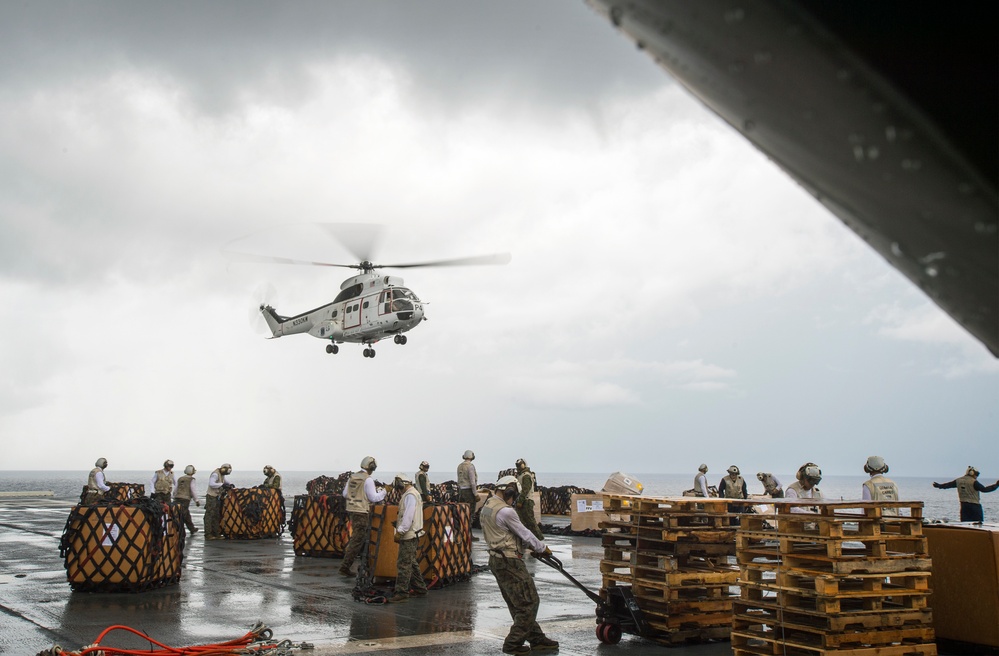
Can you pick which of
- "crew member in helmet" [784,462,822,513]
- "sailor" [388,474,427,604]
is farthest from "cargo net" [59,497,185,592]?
"crew member in helmet" [784,462,822,513]

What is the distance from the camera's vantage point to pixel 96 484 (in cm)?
2030

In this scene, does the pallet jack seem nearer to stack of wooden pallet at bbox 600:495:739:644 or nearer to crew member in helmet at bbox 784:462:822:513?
stack of wooden pallet at bbox 600:495:739:644

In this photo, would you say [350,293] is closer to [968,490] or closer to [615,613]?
[968,490]

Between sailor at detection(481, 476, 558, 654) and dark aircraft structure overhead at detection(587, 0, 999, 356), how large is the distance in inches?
298

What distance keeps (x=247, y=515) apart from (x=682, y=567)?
15.1m

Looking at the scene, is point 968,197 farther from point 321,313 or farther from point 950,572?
point 321,313

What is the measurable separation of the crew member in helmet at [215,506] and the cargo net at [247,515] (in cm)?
12

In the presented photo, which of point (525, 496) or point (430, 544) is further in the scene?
point (525, 496)

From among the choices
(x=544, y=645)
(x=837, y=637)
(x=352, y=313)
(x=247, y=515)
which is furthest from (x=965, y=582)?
(x=352, y=313)

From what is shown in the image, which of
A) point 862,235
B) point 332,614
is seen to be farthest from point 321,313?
point 862,235

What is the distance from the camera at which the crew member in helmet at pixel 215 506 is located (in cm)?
2098

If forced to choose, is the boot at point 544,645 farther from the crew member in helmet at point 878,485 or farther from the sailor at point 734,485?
the sailor at point 734,485

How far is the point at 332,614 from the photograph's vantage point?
413 inches

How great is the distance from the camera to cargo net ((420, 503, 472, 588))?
12.7 metres
